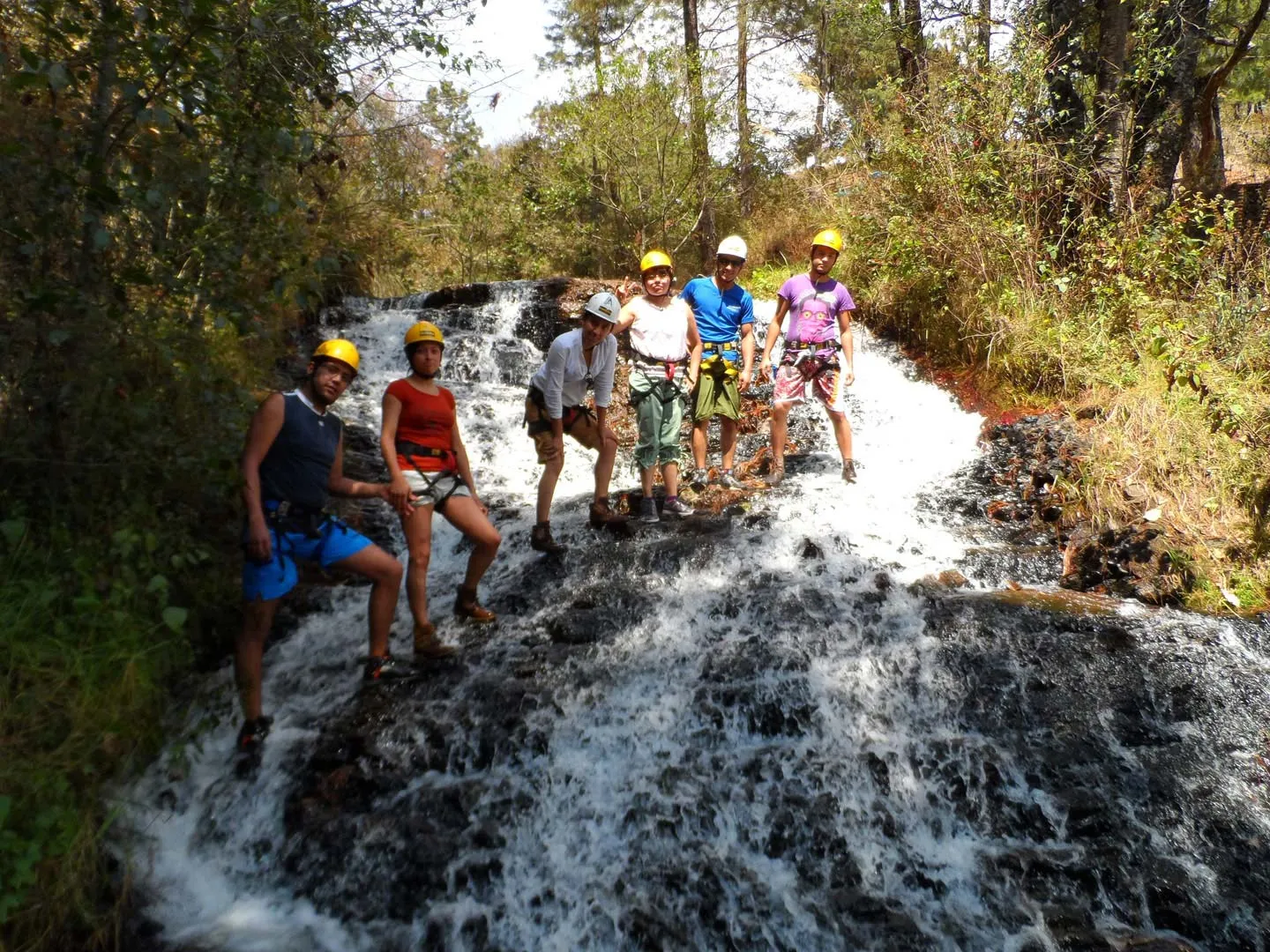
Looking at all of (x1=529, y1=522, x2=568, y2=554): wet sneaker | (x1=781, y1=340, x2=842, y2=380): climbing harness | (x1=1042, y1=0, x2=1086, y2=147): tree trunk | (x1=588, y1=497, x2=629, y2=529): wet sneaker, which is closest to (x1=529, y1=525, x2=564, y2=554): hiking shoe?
(x1=529, y1=522, x2=568, y2=554): wet sneaker

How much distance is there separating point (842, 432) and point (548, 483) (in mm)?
2834

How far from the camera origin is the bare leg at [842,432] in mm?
6992

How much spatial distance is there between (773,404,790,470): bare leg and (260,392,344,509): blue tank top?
420 centimetres

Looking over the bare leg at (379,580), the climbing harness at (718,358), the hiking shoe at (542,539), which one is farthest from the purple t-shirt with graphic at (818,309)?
the bare leg at (379,580)

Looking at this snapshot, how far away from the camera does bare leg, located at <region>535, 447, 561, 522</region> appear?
564 centimetres

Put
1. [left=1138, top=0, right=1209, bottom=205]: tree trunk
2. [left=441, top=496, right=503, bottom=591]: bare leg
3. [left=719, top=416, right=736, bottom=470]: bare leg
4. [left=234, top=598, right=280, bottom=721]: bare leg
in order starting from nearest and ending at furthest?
[left=234, top=598, right=280, bottom=721]: bare leg
[left=441, top=496, right=503, bottom=591]: bare leg
[left=719, top=416, right=736, bottom=470]: bare leg
[left=1138, top=0, right=1209, bottom=205]: tree trunk

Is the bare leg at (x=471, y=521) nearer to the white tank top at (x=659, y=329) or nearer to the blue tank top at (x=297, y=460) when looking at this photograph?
the blue tank top at (x=297, y=460)

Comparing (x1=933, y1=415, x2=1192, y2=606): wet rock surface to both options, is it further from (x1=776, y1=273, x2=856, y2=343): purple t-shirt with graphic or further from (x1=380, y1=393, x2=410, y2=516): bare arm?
(x1=380, y1=393, x2=410, y2=516): bare arm

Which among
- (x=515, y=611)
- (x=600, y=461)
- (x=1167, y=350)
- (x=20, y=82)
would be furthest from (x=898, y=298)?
(x=20, y=82)

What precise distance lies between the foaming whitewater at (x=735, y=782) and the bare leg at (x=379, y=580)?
0.42 metres

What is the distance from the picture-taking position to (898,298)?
10.6 metres

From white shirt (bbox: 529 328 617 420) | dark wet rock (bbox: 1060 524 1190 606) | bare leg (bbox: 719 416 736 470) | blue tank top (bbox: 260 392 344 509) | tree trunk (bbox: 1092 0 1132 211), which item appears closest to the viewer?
blue tank top (bbox: 260 392 344 509)

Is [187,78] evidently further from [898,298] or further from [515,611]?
[898,298]

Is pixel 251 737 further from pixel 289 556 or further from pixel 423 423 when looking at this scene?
pixel 423 423
